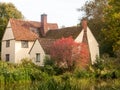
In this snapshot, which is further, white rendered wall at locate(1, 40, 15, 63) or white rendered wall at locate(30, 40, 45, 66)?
white rendered wall at locate(1, 40, 15, 63)

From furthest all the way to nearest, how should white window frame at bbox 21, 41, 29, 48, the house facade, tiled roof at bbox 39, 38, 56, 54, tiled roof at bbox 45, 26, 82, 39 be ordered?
white window frame at bbox 21, 41, 29, 48, tiled roof at bbox 45, 26, 82, 39, the house facade, tiled roof at bbox 39, 38, 56, 54

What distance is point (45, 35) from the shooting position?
6319cm

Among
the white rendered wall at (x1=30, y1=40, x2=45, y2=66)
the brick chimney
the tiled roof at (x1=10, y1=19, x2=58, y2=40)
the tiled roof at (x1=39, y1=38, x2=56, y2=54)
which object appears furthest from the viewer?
the brick chimney

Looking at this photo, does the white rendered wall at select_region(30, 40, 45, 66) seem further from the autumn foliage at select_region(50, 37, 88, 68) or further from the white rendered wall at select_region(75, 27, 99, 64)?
the white rendered wall at select_region(75, 27, 99, 64)

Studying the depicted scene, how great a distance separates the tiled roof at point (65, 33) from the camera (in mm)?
56062

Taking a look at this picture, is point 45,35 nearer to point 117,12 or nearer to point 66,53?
point 66,53

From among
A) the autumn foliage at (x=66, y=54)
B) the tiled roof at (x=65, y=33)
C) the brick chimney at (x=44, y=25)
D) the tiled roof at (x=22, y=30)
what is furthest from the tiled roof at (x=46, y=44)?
the brick chimney at (x=44, y=25)

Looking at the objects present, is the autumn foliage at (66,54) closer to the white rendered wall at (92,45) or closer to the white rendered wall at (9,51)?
the white rendered wall at (92,45)

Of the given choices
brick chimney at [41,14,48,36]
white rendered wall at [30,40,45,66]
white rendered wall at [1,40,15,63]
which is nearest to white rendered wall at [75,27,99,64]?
white rendered wall at [30,40,45,66]

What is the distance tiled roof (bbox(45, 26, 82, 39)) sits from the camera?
5606 cm

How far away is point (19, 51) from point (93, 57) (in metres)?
11.2

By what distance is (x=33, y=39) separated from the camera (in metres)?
59.4

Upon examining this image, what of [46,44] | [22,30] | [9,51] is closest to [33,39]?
[22,30]

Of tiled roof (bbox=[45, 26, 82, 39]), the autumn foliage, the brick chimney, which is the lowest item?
the autumn foliage
